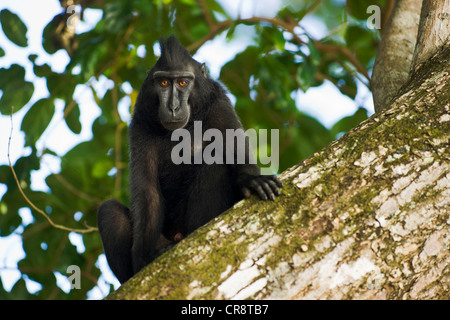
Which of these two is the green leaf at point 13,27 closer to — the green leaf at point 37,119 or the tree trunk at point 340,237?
the green leaf at point 37,119

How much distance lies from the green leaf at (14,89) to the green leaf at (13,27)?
15.1 inches

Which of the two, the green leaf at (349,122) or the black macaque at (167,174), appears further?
the green leaf at (349,122)

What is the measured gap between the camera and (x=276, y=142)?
7.09 m

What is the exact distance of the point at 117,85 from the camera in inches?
300

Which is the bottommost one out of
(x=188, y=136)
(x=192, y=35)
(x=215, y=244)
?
(x=215, y=244)

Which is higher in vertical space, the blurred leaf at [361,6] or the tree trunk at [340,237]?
the blurred leaf at [361,6]

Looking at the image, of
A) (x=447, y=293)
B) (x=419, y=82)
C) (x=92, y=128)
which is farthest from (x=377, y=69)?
(x=92, y=128)

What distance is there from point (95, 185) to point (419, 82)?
17.3 feet

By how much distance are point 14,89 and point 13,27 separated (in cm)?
74

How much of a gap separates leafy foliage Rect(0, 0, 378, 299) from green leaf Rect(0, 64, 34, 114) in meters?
0.01

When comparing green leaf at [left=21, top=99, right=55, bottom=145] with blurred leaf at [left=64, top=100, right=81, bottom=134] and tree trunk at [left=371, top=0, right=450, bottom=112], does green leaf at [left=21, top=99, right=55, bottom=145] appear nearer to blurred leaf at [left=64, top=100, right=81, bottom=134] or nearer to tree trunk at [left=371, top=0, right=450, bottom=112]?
blurred leaf at [left=64, top=100, right=81, bottom=134]

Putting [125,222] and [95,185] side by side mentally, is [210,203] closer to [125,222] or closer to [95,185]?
[125,222]

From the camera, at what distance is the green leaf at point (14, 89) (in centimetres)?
611

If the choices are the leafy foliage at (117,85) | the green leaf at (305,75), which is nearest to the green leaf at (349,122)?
the leafy foliage at (117,85)
